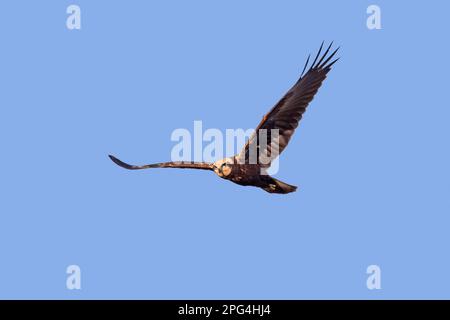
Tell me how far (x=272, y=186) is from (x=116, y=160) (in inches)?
109

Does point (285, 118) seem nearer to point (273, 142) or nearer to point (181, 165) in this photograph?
point (273, 142)

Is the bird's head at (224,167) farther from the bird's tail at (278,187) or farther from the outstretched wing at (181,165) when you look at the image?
the bird's tail at (278,187)

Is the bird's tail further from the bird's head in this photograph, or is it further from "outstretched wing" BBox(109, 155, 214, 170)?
"outstretched wing" BBox(109, 155, 214, 170)

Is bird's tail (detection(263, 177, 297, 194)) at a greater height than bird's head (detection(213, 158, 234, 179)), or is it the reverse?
bird's head (detection(213, 158, 234, 179))

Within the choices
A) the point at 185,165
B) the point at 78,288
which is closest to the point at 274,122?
the point at 185,165

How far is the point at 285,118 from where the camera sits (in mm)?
15320

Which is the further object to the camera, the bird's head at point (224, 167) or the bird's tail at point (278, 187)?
the bird's tail at point (278, 187)

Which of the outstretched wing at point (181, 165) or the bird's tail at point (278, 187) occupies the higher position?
the outstretched wing at point (181, 165)

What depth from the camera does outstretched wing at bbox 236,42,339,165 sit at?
49.8 feet

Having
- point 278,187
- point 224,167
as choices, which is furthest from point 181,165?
point 278,187

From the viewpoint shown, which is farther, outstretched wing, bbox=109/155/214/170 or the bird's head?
outstretched wing, bbox=109/155/214/170

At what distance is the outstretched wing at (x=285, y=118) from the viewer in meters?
15.2

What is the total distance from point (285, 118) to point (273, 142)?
1.38 ft
